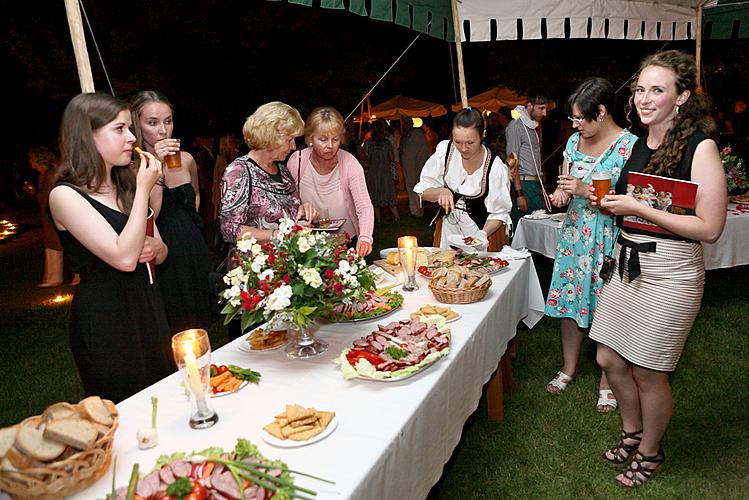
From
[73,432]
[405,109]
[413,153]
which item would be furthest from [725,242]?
[405,109]

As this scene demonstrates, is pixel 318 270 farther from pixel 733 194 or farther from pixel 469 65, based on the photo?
pixel 469 65

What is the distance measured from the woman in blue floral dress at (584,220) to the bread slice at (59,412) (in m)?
2.38

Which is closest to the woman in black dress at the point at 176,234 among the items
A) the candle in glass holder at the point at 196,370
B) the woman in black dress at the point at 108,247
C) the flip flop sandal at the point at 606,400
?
the woman in black dress at the point at 108,247

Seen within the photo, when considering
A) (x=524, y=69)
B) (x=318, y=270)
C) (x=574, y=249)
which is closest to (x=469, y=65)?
(x=524, y=69)

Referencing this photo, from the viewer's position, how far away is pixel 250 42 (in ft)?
38.9

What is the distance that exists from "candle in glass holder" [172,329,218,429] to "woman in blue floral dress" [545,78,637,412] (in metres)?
2.05

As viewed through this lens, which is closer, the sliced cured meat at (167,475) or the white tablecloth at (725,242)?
the sliced cured meat at (167,475)

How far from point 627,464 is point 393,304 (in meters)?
1.45

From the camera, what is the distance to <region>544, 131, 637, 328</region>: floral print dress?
9.37ft

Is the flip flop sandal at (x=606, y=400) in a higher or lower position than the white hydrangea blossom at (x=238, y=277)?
lower

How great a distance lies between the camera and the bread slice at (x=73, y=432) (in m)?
1.12

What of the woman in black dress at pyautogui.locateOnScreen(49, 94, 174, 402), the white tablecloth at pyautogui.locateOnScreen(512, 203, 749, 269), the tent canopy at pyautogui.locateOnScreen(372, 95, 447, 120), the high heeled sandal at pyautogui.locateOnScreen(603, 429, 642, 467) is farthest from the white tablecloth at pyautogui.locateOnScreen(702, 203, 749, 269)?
the tent canopy at pyautogui.locateOnScreen(372, 95, 447, 120)

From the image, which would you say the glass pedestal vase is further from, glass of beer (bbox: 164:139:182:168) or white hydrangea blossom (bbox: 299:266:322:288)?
glass of beer (bbox: 164:139:182:168)

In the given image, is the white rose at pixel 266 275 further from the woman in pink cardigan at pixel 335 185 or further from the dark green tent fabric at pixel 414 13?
the dark green tent fabric at pixel 414 13
